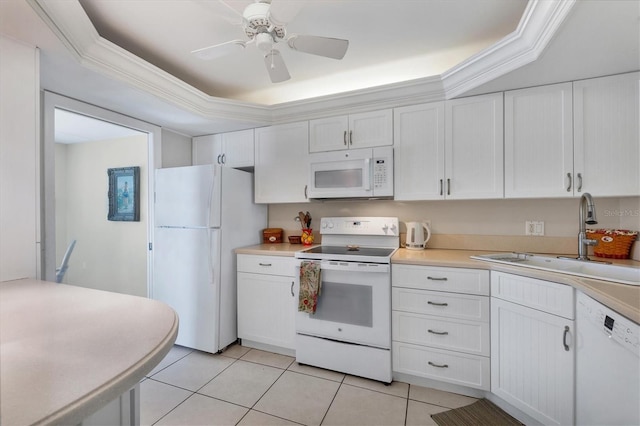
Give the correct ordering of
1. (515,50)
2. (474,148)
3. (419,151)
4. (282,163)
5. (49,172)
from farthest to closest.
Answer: (282,163) < (419,151) < (474,148) < (49,172) < (515,50)

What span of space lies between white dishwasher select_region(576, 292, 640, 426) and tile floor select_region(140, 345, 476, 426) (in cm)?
75

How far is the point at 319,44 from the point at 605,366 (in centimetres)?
205

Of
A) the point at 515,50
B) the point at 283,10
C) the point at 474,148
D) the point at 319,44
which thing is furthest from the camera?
the point at 474,148

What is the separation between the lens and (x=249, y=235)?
2.92 metres

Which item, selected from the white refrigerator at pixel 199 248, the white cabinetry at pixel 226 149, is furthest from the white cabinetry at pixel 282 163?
the white refrigerator at pixel 199 248

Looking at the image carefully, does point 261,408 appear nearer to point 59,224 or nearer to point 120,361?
point 120,361

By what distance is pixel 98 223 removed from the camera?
3.34 m

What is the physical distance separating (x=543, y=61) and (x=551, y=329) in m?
1.56

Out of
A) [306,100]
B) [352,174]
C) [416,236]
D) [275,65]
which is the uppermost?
[306,100]

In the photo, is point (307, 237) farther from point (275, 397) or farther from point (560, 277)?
point (560, 277)

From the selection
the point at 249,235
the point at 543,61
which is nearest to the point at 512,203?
the point at 543,61

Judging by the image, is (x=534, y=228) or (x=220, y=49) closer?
(x=220, y=49)

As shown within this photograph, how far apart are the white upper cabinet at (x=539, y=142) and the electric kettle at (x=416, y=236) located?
26.6 inches

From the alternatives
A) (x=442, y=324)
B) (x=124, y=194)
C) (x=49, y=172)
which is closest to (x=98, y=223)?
(x=124, y=194)
